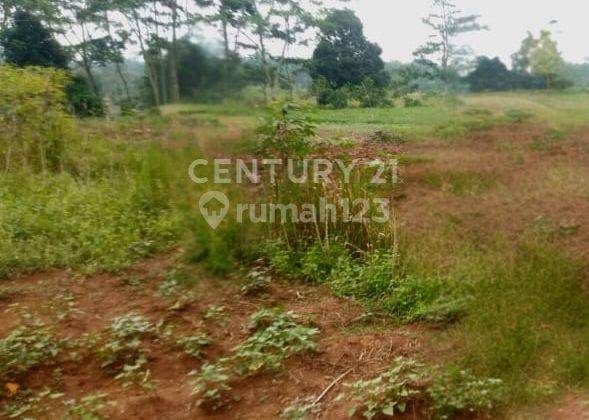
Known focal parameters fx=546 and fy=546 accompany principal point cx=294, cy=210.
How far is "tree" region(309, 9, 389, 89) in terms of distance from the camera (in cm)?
499

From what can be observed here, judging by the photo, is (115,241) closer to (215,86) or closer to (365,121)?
(215,86)

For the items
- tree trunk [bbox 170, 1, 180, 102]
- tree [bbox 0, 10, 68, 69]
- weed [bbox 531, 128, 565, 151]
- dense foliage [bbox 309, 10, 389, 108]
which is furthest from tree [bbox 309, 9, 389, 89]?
tree [bbox 0, 10, 68, 69]

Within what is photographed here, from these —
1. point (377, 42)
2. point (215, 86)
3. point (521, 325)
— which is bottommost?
point (521, 325)

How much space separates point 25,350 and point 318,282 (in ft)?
5.66

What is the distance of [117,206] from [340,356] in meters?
2.60

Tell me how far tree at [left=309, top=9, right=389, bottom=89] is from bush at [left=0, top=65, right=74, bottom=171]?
259 cm

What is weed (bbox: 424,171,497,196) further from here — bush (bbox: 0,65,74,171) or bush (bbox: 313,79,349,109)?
bush (bbox: 0,65,74,171)

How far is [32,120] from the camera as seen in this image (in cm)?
534

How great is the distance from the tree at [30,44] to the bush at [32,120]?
0.39m

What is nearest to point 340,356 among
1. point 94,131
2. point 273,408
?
point 273,408

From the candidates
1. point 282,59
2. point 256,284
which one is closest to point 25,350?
point 256,284

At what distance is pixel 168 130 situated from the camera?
5055 mm

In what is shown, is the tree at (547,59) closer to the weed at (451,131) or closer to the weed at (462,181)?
the weed at (451,131)

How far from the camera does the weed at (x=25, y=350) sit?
8.51ft
